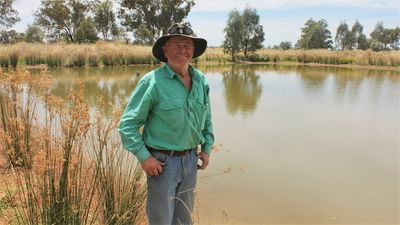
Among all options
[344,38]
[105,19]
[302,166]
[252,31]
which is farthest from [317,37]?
[302,166]

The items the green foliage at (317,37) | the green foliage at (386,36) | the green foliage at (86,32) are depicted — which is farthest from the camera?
the green foliage at (386,36)

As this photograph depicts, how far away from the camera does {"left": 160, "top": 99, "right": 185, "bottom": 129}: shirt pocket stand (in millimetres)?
1950

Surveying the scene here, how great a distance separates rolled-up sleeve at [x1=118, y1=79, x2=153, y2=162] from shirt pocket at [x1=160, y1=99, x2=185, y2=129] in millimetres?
75

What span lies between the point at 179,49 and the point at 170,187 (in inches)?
28.0

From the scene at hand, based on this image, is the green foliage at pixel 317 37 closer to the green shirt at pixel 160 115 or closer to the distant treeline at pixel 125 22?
the distant treeline at pixel 125 22

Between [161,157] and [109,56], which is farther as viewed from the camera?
[109,56]

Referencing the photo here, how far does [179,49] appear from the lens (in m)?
2.06

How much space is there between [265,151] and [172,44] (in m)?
3.95

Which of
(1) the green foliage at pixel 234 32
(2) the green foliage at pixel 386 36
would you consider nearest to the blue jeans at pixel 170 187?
(1) the green foliage at pixel 234 32

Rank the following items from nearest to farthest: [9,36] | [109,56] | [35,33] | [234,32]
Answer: [109,56], [9,36], [234,32], [35,33]

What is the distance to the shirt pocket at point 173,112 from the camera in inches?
76.8

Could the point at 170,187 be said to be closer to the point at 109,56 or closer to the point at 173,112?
the point at 173,112

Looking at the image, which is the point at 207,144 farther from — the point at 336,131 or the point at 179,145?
the point at 336,131

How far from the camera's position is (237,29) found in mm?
35562
